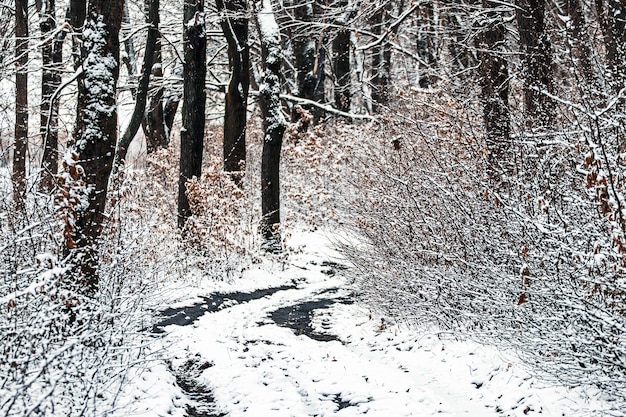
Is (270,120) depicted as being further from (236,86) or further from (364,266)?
(364,266)

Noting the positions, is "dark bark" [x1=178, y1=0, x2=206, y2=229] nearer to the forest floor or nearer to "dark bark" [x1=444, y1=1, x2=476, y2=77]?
the forest floor

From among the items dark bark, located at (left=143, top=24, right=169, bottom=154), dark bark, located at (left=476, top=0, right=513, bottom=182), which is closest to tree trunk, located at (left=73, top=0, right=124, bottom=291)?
dark bark, located at (left=476, top=0, right=513, bottom=182)

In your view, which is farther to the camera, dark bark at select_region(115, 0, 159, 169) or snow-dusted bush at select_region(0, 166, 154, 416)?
dark bark at select_region(115, 0, 159, 169)

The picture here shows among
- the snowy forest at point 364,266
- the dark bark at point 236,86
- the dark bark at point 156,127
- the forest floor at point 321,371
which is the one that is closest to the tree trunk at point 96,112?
the snowy forest at point 364,266

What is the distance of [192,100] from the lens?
45.7ft

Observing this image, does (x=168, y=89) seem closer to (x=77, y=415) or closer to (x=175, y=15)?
(x=175, y=15)

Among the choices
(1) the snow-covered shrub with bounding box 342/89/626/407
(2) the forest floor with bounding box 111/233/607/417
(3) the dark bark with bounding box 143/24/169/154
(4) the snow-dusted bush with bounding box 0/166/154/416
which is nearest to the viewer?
(4) the snow-dusted bush with bounding box 0/166/154/416

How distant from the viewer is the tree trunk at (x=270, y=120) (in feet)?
45.5

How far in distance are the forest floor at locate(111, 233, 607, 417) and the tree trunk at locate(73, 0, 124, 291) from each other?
49.3 inches

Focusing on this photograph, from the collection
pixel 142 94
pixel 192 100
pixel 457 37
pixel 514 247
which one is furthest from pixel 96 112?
pixel 457 37

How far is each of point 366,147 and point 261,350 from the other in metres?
5.53

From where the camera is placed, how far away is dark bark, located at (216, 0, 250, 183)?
14741 millimetres

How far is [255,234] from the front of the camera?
1455 centimetres

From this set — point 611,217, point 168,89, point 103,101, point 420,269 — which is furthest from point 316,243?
point 611,217
